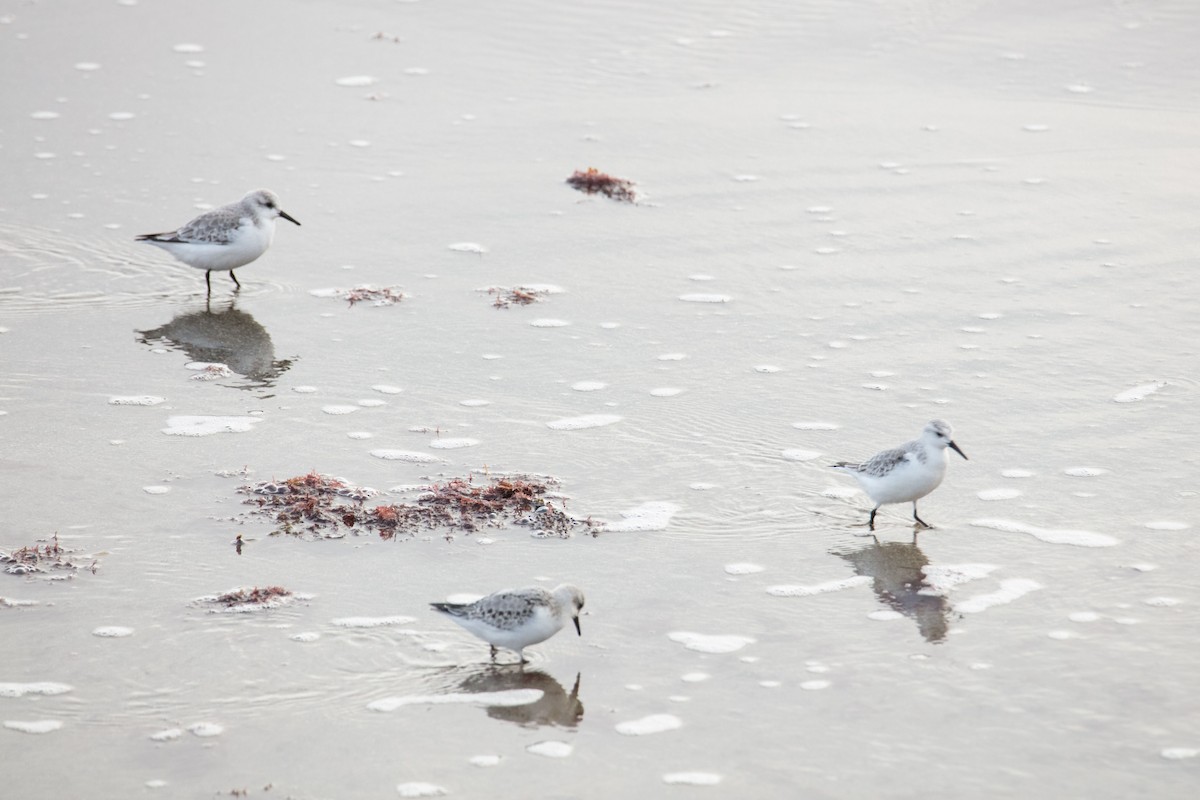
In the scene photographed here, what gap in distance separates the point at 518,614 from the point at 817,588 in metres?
1.62

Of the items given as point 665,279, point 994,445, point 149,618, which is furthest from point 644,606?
point 665,279

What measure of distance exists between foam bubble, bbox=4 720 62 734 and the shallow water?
16 millimetres

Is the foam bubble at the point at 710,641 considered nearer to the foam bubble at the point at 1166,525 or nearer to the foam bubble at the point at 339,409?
the foam bubble at the point at 1166,525

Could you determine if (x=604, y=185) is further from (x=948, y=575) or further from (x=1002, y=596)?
(x=1002, y=596)

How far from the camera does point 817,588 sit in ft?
21.2

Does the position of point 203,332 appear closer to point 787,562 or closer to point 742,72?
point 787,562

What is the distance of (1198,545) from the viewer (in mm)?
6816

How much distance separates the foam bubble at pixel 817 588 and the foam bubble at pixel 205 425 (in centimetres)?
335

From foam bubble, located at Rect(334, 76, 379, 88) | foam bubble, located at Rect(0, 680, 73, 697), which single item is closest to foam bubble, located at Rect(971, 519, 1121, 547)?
foam bubble, located at Rect(0, 680, 73, 697)

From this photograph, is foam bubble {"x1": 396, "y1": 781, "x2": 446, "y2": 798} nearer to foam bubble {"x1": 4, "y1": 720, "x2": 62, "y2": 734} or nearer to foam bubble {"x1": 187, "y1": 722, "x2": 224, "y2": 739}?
foam bubble {"x1": 187, "y1": 722, "x2": 224, "y2": 739}

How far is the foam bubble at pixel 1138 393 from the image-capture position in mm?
8500

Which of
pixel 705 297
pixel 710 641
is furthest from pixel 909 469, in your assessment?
pixel 705 297

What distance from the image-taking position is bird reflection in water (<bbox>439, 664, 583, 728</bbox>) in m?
5.43

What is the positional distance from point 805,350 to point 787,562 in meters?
2.81
